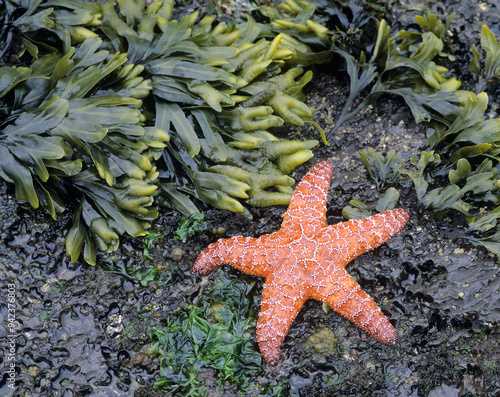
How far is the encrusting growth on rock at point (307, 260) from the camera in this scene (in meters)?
3.08

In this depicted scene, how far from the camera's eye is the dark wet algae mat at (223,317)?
3053 mm

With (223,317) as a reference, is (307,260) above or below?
above

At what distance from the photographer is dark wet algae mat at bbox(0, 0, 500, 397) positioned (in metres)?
3.05

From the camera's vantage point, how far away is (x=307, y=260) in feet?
10.6

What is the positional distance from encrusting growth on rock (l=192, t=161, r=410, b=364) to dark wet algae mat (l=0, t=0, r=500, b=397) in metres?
0.18

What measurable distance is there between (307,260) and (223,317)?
2.66 ft

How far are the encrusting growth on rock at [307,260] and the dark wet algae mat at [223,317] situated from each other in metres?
0.18

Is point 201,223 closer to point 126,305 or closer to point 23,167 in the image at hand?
point 126,305

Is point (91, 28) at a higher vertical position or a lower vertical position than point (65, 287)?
higher


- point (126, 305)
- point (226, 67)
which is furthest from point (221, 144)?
point (126, 305)

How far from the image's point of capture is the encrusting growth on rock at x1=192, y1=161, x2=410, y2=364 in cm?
308

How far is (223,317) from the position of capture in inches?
130

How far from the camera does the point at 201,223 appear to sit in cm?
359

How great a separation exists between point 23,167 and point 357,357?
287cm
